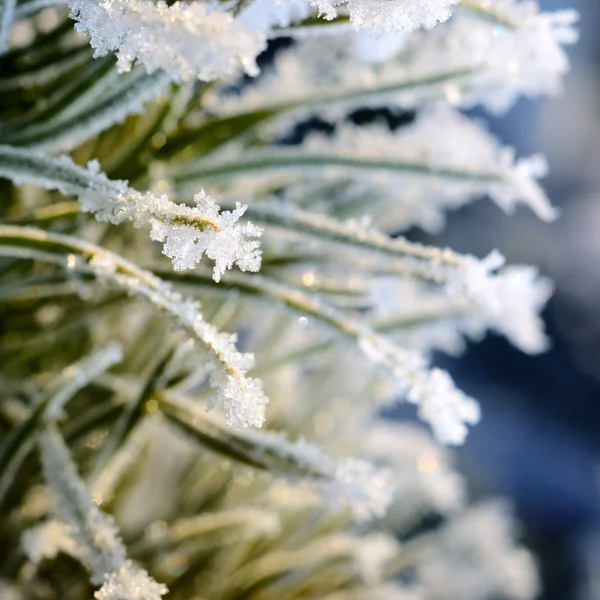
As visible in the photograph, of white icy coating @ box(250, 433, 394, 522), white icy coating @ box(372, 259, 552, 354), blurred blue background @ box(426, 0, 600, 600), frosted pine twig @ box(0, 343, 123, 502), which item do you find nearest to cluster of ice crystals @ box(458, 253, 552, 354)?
white icy coating @ box(372, 259, 552, 354)

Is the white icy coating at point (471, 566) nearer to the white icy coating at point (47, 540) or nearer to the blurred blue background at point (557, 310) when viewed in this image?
the white icy coating at point (47, 540)

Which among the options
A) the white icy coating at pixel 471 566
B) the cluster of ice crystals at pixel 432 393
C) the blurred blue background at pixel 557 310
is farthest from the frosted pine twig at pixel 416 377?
the blurred blue background at pixel 557 310

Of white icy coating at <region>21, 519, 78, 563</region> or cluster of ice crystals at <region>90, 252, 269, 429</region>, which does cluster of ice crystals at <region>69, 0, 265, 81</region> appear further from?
white icy coating at <region>21, 519, 78, 563</region>

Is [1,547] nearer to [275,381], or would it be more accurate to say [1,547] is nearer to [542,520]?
[275,381]

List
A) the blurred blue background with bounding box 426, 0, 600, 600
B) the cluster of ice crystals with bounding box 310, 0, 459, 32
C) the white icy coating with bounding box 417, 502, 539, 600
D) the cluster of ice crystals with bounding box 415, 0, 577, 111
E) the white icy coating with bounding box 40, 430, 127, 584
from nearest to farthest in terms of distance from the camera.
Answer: the cluster of ice crystals with bounding box 310, 0, 459, 32
the white icy coating with bounding box 40, 430, 127, 584
the cluster of ice crystals with bounding box 415, 0, 577, 111
the white icy coating with bounding box 417, 502, 539, 600
the blurred blue background with bounding box 426, 0, 600, 600

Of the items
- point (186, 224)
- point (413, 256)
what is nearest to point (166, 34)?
point (186, 224)

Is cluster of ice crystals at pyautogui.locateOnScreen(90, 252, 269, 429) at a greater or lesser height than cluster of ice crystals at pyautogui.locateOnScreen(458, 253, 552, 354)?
lesser

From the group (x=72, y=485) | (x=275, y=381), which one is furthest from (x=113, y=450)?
(x=275, y=381)

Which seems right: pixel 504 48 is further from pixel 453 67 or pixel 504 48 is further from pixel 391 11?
pixel 391 11
